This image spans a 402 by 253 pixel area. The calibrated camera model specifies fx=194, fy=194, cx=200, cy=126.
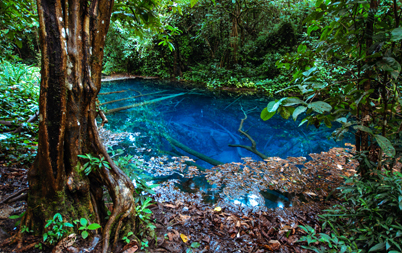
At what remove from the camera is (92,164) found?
1.54 m

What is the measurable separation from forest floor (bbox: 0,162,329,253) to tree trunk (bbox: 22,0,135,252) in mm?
242

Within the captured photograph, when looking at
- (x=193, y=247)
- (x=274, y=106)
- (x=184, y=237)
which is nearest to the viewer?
(x=274, y=106)

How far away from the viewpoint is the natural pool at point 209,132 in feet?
13.6

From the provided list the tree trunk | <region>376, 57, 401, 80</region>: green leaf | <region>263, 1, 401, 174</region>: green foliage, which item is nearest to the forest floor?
the tree trunk

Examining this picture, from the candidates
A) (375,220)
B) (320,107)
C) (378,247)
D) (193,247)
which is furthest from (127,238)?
(375,220)

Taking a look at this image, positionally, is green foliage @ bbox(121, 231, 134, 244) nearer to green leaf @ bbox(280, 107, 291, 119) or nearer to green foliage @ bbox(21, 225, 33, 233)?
green foliage @ bbox(21, 225, 33, 233)

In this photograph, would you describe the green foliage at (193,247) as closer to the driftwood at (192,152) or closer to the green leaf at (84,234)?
the green leaf at (84,234)

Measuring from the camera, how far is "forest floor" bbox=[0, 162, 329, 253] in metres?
1.62

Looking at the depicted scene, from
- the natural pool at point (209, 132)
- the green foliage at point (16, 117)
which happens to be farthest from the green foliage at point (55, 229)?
the natural pool at point (209, 132)

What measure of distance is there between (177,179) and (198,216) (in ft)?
3.36

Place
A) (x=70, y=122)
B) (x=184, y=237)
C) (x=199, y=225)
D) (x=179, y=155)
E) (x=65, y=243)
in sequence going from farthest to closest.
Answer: (x=179, y=155) < (x=199, y=225) < (x=184, y=237) < (x=70, y=122) < (x=65, y=243)

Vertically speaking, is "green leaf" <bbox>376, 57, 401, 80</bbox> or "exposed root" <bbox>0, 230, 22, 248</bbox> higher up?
"green leaf" <bbox>376, 57, 401, 80</bbox>

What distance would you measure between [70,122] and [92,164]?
36 centimetres

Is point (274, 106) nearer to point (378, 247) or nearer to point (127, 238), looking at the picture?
point (378, 247)
